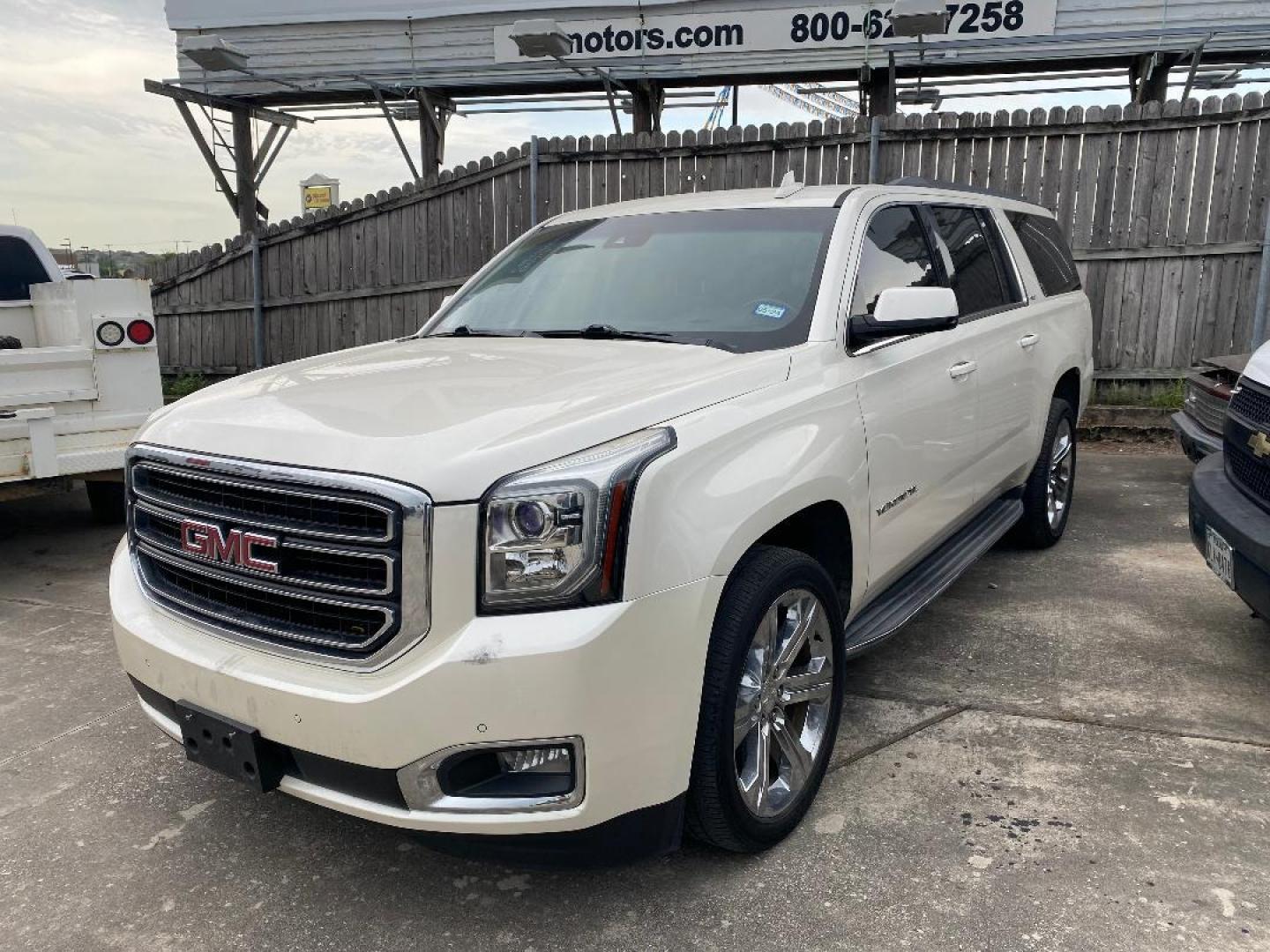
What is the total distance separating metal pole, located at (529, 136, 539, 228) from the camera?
9.41 meters

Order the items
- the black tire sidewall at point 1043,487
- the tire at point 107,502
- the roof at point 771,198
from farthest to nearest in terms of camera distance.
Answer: the tire at point 107,502, the black tire sidewall at point 1043,487, the roof at point 771,198

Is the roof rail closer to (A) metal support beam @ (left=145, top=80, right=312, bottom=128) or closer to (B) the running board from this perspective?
(B) the running board

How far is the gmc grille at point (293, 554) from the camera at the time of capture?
2166mm

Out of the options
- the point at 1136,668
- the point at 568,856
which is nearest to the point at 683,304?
the point at 568,856

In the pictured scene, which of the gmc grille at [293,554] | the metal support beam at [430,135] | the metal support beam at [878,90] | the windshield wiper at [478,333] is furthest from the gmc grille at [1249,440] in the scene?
the metal support beam at [430,135]

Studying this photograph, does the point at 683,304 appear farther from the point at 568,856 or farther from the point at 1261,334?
the point at 1261,334

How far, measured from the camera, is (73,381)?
5.41 metres

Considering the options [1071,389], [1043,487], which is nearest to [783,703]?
[1043,487]

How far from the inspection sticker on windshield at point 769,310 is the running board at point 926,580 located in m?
1.04

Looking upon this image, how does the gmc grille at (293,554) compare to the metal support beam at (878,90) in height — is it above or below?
below

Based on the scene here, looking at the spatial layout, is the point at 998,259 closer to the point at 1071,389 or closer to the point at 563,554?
the point at 1071,389

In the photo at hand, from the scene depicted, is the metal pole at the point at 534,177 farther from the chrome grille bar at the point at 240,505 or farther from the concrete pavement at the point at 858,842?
the chrome grille bar at the point at 240,505

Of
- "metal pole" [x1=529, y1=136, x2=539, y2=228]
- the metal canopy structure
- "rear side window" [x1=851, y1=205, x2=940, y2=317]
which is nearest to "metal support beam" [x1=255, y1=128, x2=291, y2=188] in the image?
the metal canopy structure

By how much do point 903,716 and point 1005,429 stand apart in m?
1.60
